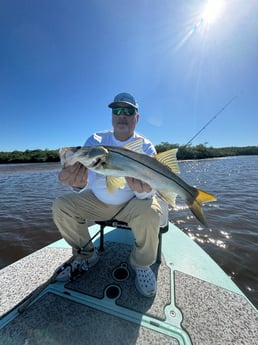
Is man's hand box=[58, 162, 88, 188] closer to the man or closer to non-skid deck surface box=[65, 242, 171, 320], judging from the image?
the man

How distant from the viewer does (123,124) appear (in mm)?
2736

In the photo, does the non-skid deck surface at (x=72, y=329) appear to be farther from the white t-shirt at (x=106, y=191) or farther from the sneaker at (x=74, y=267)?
the white t-shirt at (x=106, y=191)

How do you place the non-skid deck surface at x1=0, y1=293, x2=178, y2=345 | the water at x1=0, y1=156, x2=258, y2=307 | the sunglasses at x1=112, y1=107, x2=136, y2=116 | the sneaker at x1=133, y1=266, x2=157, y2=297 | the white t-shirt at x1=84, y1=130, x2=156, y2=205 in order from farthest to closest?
the water at x1=0, y1=156, x2=258, y2=307
the sunglasses at x1=112, y1=107, x2=136, y2=116
the white t-shirt at x1=84, y1=130, x2=156, y2=205
the sneaker at x1=133, y1=266, x2=157, y2=297
the non-skid deck surface at x1=0, y1=293, x2=178, y2=345

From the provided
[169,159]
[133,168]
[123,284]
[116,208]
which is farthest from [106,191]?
[123,284]

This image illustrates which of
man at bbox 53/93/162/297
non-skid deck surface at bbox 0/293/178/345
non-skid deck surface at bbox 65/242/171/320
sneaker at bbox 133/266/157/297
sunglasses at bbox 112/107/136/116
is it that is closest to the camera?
non-skid deck surface at bbox 0/293/178/345

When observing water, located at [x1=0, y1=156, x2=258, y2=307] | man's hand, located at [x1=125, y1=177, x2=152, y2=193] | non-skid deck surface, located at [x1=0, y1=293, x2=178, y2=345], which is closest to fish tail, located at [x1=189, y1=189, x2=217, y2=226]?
man's hand, located at [x1=125, y1=177, x2=152, y2=193]

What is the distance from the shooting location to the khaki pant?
2.12 m

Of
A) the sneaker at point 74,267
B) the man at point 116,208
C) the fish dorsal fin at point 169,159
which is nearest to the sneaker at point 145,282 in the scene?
the man at point 116,208

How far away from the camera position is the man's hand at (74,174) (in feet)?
7.00

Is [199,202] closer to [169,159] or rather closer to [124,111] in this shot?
[169,159]

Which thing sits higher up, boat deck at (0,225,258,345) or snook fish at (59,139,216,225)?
snook fish at (59,139,216,225)

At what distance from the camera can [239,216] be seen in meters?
5.78

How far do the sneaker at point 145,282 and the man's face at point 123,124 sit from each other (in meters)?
1.69

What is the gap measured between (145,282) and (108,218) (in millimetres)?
846
